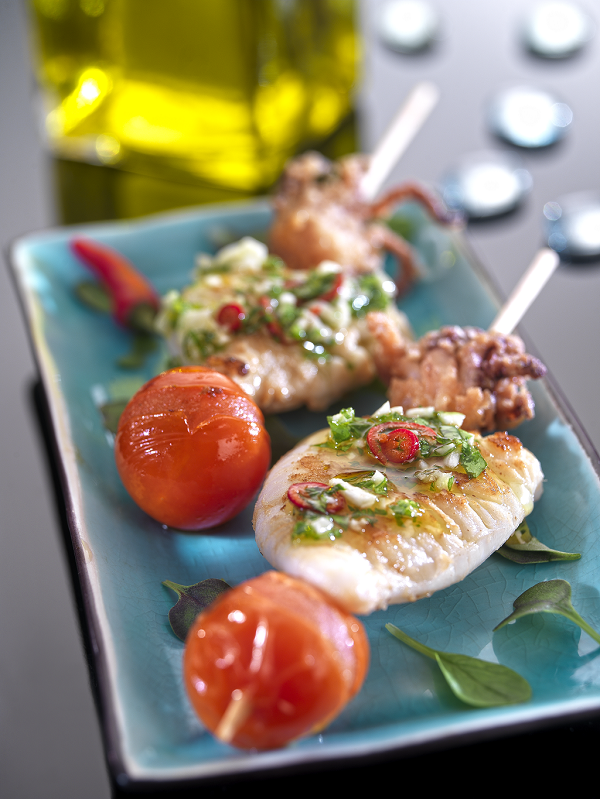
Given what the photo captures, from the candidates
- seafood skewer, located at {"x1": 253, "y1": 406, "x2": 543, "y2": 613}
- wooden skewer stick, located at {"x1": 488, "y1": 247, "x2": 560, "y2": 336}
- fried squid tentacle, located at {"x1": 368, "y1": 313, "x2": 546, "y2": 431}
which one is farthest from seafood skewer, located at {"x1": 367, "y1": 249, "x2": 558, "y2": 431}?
seafood skewer, located at {"x1": 253, "y1": 406, "x2": 543, "y2": 613}

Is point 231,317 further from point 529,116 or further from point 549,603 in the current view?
point 529,116

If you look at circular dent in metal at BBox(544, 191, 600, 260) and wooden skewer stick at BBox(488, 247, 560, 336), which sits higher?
wooden skewer stick at BBox(488, 247, 560, 336)

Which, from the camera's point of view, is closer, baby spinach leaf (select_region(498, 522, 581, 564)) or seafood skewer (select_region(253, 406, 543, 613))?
seafood skewer (select_region(253, 406, 543, 613))

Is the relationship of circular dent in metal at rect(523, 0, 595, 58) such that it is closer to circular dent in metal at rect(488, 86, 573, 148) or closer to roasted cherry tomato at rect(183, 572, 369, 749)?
circular dent in metal at rect(488, 86, 573, 148)

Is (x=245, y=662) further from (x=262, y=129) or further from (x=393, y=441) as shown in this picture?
(x=262, y=129)

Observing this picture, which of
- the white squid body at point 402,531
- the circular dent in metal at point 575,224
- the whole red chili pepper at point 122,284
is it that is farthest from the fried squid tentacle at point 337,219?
the white squid body at point 402,531

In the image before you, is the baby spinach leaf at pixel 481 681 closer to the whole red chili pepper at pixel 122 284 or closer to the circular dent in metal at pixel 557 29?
the whole red chili pepper at pixel 122 284
